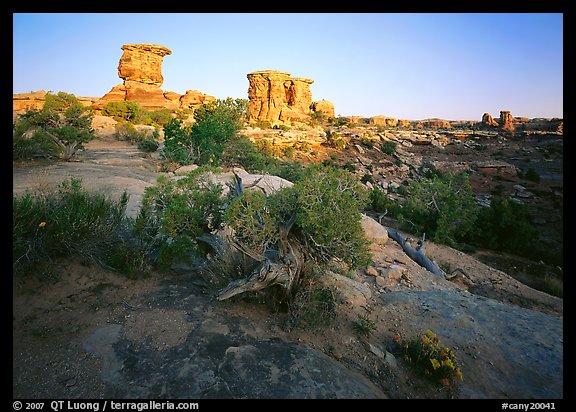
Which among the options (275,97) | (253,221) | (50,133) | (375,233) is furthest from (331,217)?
(275,97)

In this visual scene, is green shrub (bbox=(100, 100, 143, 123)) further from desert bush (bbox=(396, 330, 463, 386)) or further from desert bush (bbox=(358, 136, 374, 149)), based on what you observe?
desert bush (bbox=(396, 330, 463, 386))

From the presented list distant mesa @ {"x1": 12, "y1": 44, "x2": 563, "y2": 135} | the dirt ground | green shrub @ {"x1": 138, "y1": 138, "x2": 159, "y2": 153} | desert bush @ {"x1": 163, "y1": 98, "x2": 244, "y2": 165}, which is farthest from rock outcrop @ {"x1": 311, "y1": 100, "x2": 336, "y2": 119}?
the dirt ground

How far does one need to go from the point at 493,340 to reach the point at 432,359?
1463 millimetres

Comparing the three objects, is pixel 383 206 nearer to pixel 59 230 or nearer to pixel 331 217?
pixel 331 217

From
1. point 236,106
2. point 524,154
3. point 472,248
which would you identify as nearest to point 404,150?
point 524,154

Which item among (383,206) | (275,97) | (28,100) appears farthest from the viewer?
(275,97)

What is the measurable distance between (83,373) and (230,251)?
2.06m

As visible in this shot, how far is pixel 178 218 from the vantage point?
13.8ft

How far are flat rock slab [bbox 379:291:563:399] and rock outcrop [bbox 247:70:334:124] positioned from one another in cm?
3757

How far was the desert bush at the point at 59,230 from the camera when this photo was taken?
A: 11.7 feet

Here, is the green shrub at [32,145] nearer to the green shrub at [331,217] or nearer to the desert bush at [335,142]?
the green shrub at [331,217]

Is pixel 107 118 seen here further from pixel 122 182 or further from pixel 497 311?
pixel 497 311

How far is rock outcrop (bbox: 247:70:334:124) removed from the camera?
40781 millimetres

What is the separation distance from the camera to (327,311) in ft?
13.0
